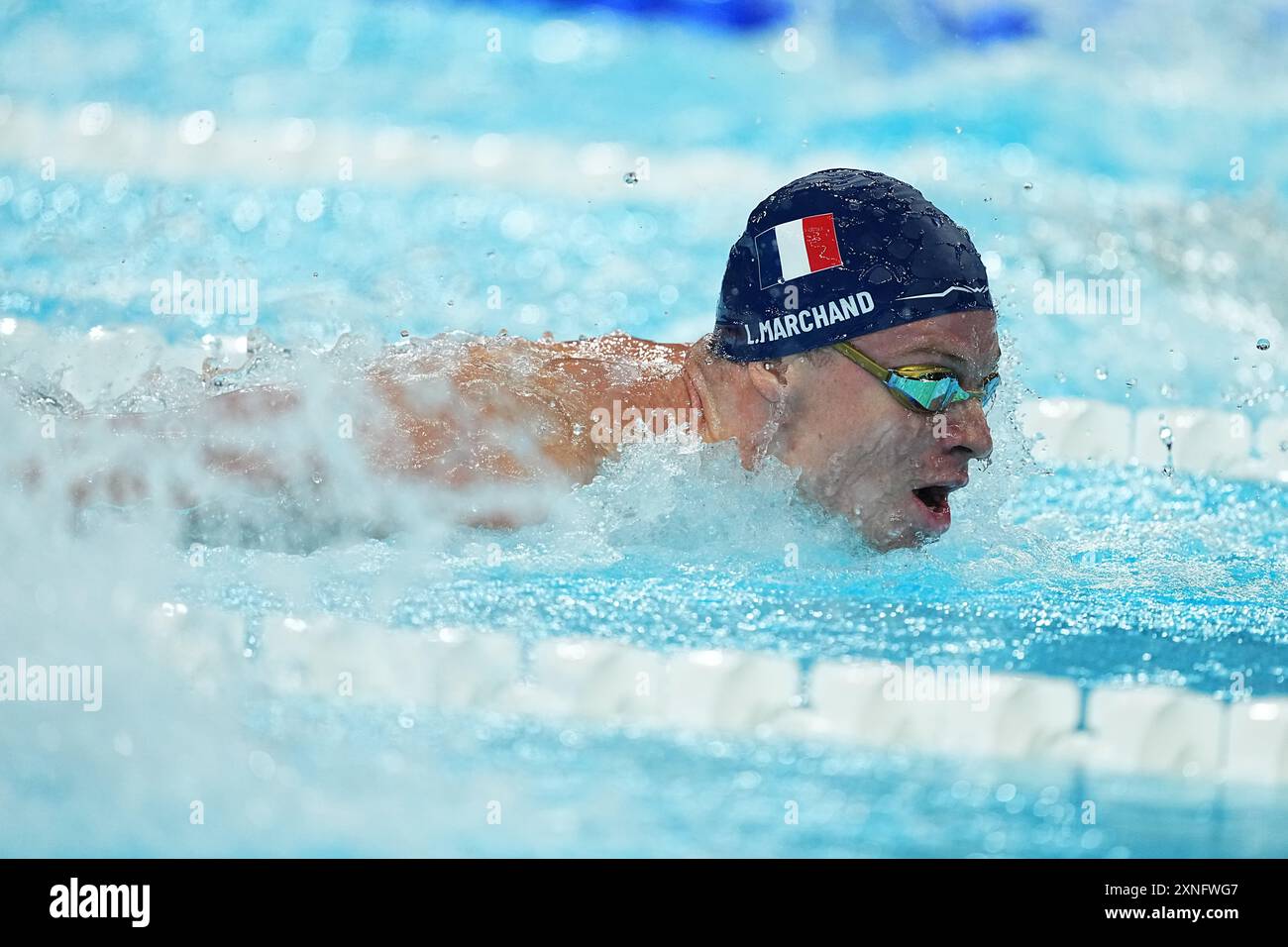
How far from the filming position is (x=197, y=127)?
5930 millimetres

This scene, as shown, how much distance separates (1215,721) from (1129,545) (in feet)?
3.18

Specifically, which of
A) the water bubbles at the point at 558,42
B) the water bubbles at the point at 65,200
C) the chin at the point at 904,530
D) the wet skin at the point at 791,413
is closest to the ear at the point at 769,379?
the wet skin at the point at 791,413

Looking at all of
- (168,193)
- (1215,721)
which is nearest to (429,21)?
(168,193)

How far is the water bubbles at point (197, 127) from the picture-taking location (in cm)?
586

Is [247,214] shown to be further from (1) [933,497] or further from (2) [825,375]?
(1) [933,497]

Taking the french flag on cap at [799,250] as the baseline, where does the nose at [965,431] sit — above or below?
below

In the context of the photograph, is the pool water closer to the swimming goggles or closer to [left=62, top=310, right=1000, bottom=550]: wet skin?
[left=62, top=310, right=1000, bottom=550]: wet skin

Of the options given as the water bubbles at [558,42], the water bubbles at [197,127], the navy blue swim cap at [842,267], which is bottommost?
the navy blue swim cap at [842,267]

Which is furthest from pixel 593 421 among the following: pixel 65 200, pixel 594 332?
pixel 65 200

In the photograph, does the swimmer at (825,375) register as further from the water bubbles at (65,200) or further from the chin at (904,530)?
the water bubbles at (65,200)

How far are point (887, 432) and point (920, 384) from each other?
0.34 feet

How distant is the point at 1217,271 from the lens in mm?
5480
